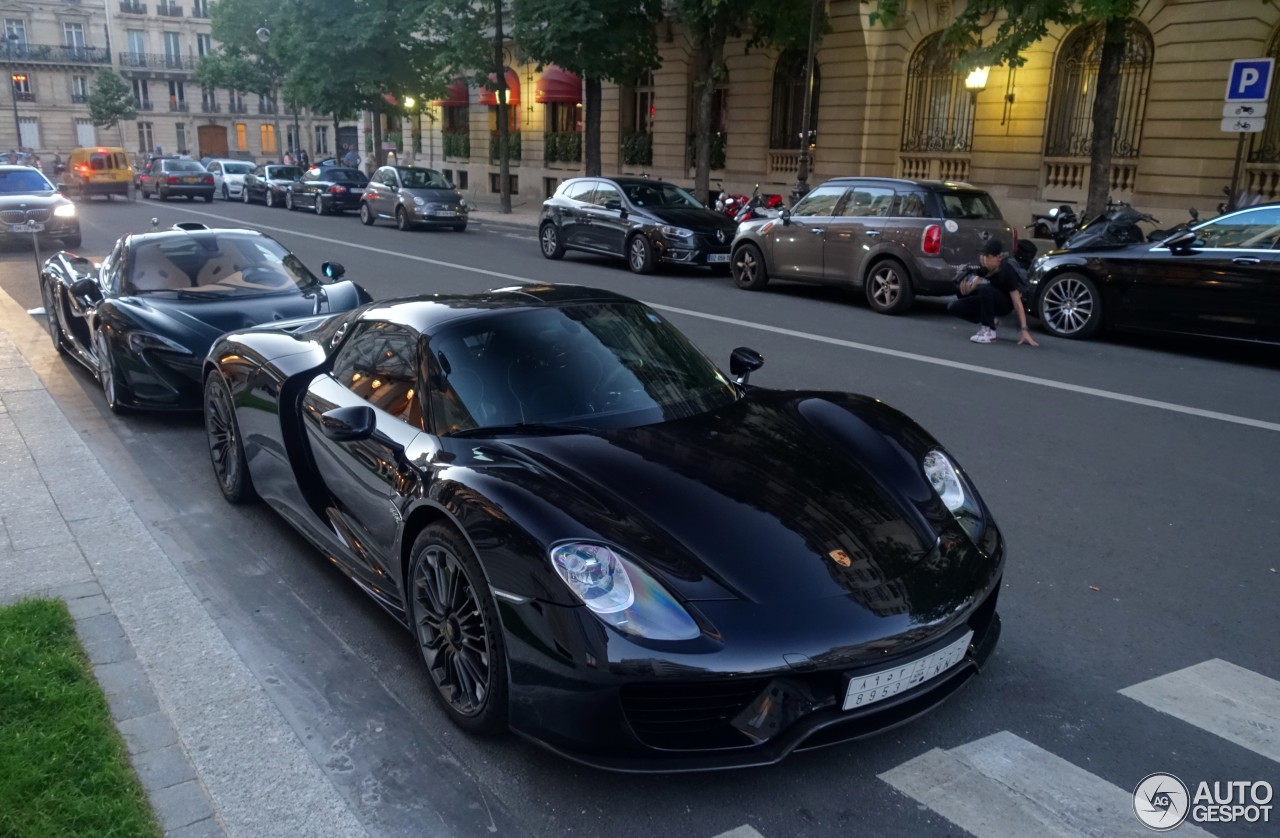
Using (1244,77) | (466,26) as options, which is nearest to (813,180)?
(466,26)

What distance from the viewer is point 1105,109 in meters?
A: 15.7

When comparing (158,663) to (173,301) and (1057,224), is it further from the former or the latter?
(1057,224)

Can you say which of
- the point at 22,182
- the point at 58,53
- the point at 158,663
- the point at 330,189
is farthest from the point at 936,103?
the point at 58,53

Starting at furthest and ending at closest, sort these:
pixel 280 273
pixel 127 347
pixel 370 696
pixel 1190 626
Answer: pixel 280 273 < pixel 127 347 < pixel 1190 626 < pixel 370 696

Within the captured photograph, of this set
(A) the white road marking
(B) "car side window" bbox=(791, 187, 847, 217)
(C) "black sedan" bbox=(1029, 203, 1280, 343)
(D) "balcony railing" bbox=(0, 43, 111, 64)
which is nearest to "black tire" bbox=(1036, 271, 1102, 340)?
(C) "black sedan" bbox=(1029, 203, 1280, 343)

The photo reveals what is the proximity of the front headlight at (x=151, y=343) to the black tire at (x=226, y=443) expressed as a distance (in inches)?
54.0

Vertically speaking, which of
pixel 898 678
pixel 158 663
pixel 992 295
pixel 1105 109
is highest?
pixel 1105 109

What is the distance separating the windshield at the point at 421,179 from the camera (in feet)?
88.8

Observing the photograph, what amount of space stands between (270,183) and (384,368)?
34.0 meters

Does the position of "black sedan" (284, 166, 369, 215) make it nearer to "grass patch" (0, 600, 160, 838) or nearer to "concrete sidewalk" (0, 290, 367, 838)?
"concrete sidewalk" (0, 290, 367, 838)

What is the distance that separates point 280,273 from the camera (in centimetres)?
848

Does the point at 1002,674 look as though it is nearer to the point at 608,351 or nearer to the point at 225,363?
the point at 608,351

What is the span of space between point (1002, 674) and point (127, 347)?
20.6 ft

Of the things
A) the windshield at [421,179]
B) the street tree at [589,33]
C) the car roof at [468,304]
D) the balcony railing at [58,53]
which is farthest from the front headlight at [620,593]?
the balcony railing at [58,53]
